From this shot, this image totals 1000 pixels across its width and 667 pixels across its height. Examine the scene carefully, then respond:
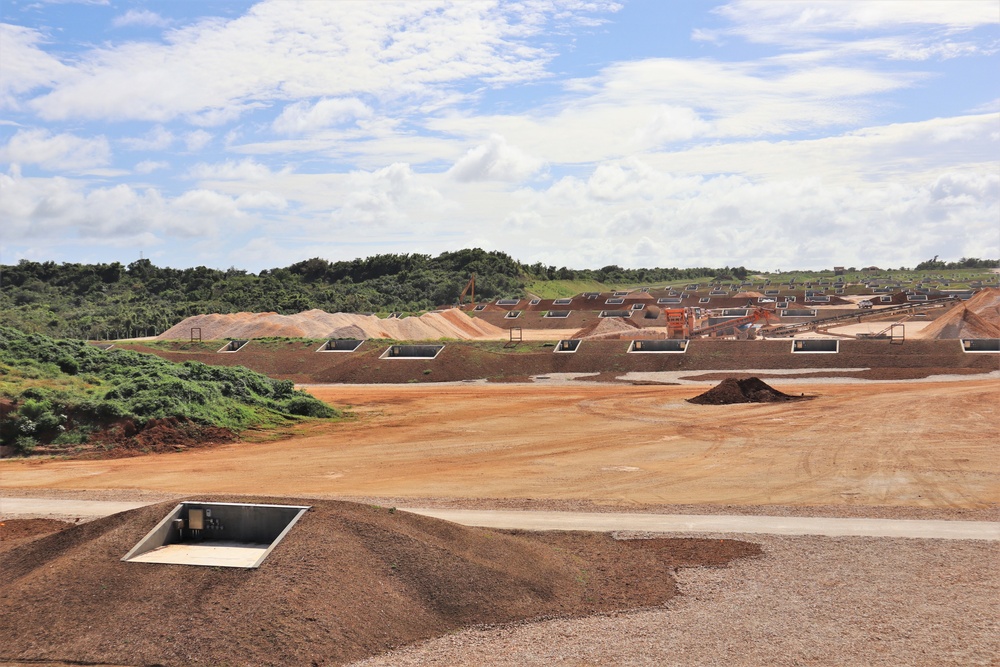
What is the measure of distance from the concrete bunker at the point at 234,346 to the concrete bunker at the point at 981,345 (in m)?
53.9

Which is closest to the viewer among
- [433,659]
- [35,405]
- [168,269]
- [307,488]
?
[433,659]

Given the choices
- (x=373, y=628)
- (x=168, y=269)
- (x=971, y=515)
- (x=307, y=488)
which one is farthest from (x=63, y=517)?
(x=168, y=269)

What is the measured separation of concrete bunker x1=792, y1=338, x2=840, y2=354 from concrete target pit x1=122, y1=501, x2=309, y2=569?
53.3m

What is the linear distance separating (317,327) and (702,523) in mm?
73461

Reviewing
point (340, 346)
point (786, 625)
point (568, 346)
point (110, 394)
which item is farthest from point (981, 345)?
point (786, 625)

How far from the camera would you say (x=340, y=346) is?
231 feet

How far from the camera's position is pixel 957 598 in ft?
48.4

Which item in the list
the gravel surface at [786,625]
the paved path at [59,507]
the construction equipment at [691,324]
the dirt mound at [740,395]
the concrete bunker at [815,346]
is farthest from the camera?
the construction equipment at [691,324]

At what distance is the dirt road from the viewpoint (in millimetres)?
25562

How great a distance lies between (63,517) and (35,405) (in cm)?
1446

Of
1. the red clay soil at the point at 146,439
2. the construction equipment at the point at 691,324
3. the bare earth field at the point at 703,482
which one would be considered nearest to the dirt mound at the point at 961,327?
the construction equipment at the point at 691,324

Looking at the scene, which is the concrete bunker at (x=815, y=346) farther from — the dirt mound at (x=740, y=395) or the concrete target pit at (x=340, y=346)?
the concrete target pit at (x=340, y=346)

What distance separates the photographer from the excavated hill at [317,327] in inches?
3470

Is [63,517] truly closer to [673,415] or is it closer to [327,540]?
[327,540]
